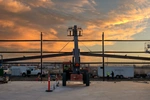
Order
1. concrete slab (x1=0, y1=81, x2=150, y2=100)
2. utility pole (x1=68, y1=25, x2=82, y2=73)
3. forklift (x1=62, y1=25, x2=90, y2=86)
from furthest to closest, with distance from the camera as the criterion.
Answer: utility pole (x1=68, y1=25, x2=82, y2=73) → forklift (x1=62, y1=25, x2=90, y2=86) → concrete slab (x1=0, y1=81, x2=150, y2=100)

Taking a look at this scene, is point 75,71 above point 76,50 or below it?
below

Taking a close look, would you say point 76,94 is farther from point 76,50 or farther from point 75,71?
point 76,50

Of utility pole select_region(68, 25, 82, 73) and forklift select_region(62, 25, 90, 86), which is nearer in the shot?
forklift select_region(62, 25, 90, 86)

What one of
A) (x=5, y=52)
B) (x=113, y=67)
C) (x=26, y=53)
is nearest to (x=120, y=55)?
(x=26, y=53)

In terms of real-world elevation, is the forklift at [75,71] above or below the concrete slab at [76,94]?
above

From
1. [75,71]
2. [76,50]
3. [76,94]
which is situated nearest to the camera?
[76,94]

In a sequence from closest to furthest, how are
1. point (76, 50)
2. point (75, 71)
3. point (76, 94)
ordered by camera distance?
point (76, 94) → point (75, 71) → point (76, 50)

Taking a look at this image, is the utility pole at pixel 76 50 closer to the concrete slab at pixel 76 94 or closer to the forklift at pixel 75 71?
the forklift at pixel 75 71

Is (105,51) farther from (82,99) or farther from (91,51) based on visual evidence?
(82,99)

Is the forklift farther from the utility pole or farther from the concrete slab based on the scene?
the concrete slab

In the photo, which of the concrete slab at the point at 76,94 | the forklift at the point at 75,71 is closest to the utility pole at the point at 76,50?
the forklift at the point at 75,71

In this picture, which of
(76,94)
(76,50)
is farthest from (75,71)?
(76,94)

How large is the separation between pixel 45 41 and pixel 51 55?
4.80ft

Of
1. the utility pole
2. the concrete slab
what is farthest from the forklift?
the concrete slab
